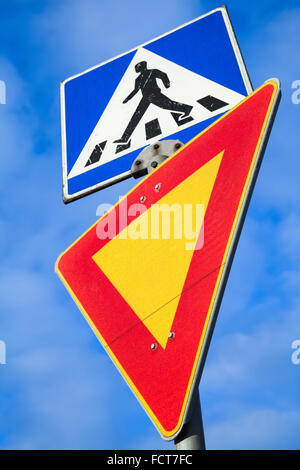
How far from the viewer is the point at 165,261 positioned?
3.51 ft

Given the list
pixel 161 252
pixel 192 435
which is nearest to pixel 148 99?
pixel 161 252

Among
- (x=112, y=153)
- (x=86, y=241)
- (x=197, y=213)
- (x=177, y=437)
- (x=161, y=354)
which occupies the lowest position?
(x=177, y=437)

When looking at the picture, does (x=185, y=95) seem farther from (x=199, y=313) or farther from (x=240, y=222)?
(x=199, y=313)

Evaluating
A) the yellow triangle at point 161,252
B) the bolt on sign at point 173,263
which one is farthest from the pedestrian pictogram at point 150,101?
the yellow triangle at point 161,252

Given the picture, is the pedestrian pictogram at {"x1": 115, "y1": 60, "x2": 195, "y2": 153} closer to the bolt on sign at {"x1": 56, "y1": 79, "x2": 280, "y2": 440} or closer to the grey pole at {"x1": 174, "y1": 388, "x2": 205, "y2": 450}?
the bolt on sign at {"x1": 56, "y1": 79, "x2": 280, "y2": 440}

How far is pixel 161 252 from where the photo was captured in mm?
1090

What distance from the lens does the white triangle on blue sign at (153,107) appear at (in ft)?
5.24

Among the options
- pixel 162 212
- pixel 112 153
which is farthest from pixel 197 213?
pixel 112 153

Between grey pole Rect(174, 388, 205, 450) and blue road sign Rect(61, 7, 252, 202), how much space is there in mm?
884

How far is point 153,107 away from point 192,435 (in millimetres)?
1166

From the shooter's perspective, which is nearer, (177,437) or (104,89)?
(177,437)

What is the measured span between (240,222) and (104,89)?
1.16 meters

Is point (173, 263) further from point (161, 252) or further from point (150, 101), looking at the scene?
point (150, 101)

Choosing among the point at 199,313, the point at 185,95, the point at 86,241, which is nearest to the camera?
the point at 199,313
